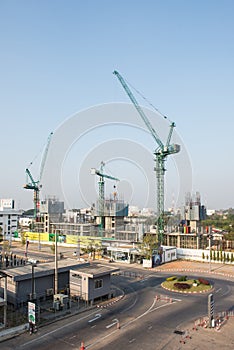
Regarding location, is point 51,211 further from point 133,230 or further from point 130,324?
point 130,324

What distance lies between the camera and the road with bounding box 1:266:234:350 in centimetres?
2545

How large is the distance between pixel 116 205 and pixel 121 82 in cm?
4684

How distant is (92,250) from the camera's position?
75.0 m

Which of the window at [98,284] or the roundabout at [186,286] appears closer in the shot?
the window at [98,284]

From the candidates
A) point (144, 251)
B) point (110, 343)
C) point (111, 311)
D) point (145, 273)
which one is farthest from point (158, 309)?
point (144, 251)

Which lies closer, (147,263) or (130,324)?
(130,324)

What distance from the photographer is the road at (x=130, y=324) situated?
2545 centimetres

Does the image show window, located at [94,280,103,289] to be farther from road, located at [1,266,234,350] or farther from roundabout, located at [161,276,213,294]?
roundabout, located at [161,276,213,294]

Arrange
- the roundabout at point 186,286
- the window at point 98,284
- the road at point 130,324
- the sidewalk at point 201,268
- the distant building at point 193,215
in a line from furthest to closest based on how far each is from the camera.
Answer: the distant building at point 193,215 < the sidewalk at point 201,268 < the roundabout at point 186,286 < the window at point 98,284 < the road at point 130,324

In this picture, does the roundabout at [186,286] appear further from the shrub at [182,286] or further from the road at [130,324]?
the road at [130,324]

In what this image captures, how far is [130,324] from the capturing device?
29781 millimetres

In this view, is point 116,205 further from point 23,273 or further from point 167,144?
point 23,273

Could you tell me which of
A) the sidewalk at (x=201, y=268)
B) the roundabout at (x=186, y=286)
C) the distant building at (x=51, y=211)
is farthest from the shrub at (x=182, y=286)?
the distant building at (x=51, y=211)

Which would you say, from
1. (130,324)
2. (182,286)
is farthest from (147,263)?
(130,324)
